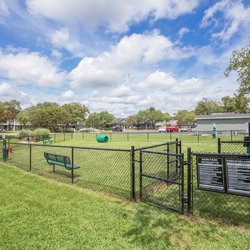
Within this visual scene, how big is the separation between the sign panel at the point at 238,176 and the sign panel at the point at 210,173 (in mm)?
134

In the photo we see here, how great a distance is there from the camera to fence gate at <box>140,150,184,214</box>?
14.1 ft

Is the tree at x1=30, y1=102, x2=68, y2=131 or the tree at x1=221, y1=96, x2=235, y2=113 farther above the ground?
the tree at x1=221, y1=96, x2=235, y2=113

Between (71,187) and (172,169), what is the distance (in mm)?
3275

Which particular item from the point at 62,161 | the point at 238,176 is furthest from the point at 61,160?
the point at 238,176

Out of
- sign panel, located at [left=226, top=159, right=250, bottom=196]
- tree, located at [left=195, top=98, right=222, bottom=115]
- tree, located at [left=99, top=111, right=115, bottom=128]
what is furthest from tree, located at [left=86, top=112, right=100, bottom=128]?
sign panel, located at [left=226, top=159, right=250, bottom=196]

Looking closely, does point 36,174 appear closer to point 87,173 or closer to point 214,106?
point 87,173

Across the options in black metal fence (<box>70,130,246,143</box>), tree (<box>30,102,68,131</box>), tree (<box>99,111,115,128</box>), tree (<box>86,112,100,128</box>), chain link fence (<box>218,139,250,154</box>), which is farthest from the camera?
tree (<box>86,112,100,128</box>)

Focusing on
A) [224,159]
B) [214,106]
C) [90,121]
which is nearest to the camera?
[224,159]

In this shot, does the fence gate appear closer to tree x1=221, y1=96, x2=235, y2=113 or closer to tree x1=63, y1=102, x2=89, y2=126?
tree x1=221, y1=96, x2=235, y2=113

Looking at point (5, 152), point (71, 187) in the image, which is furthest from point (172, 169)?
point (5, 152)

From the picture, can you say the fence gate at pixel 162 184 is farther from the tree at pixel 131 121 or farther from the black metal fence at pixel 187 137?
the tree at pixel 131 121

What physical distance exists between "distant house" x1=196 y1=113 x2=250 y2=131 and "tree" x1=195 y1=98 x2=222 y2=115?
32.5 m

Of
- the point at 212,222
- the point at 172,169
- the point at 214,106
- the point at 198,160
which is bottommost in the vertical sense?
the point at 212,222

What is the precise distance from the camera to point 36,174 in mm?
8125
